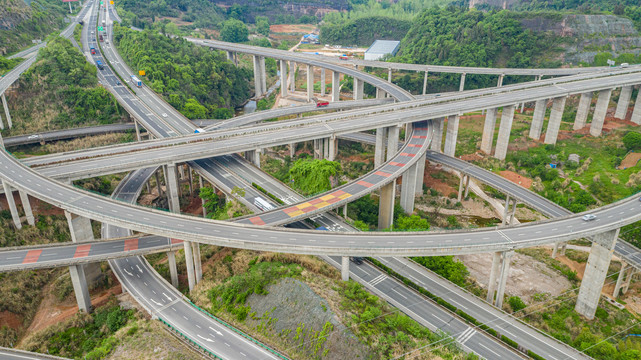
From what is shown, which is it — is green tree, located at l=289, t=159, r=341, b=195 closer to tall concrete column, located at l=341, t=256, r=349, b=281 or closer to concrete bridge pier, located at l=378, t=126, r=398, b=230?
concrete bridge pier, located at l=378, t=126, r=398, b=230

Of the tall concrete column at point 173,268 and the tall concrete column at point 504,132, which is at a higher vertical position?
the tall concrete column at point 504,132

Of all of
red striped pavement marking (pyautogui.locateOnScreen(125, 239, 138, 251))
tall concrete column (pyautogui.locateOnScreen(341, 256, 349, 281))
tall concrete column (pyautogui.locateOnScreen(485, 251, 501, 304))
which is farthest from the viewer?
red striped pavement marking (pyautogui.locateOnScreen(125, 239, 138, 251))

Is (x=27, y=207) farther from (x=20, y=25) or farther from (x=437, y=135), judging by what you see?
(x=20, y=25)

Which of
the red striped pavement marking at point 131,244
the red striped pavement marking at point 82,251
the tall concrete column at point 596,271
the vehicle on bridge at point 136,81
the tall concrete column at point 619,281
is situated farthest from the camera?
the vehicle on bridge at point 136,81

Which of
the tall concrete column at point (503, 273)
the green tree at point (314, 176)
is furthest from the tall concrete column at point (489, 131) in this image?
the tall concrete column at point (503, 273)

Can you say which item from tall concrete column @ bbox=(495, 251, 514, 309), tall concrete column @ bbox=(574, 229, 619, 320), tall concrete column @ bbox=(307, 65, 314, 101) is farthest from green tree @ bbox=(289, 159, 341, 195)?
tall concrete column @ bbox=(307, 65, 314, 101)

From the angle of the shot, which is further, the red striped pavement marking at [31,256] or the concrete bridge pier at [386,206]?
the concrete bridge pier at [386,206]

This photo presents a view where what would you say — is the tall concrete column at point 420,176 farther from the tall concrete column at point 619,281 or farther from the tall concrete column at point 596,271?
the tall concrete column at point 619,281
